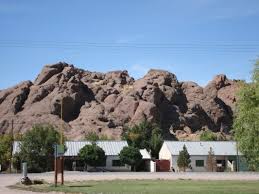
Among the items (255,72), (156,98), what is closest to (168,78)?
(156,98)

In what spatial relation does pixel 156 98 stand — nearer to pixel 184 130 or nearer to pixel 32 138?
pixel 184 130

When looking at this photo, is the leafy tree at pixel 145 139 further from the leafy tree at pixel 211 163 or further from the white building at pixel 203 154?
the leafy tree at pixel 211 163

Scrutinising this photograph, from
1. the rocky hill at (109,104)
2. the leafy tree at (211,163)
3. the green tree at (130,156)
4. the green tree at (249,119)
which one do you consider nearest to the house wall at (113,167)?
the green tree at (130,156)

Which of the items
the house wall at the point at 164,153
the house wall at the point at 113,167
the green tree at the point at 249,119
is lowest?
the house wall at the point at 113,167

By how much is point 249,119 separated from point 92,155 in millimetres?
56668

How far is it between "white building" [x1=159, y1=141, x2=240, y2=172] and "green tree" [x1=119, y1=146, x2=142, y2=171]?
7924 mm

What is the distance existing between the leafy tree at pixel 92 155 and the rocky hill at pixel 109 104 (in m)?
45.1

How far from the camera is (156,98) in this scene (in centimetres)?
15162

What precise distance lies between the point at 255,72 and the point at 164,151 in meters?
69.6

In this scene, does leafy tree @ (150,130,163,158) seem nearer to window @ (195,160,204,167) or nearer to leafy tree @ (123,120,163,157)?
leafy tree @ (123,120,163,157)

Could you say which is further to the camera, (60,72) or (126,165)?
(60,72)

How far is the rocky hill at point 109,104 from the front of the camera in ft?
462

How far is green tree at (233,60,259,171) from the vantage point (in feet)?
105

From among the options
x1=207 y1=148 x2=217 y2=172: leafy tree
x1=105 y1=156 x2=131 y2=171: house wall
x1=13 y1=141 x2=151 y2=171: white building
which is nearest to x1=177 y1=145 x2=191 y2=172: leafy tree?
x1=207 y1=148 x2=217 y2=172: leafy tree
